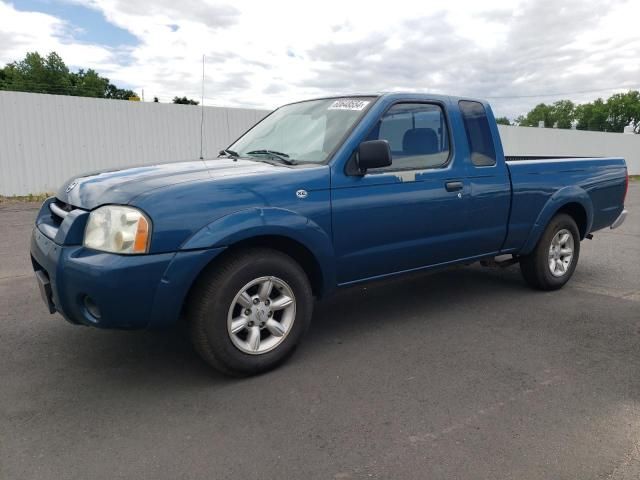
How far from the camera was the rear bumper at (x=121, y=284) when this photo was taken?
9.25 feet

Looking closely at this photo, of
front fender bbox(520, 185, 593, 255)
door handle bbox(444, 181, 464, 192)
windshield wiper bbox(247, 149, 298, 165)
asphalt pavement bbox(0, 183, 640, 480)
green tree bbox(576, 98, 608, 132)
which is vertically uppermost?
green tree bbox(576, 98, 608, 132)

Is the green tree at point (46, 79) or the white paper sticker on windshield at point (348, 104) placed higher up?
the green tree at point (46, 79)

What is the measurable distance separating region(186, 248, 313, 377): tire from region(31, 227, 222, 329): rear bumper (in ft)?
0.48

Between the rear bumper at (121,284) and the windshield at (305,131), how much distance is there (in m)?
1.21

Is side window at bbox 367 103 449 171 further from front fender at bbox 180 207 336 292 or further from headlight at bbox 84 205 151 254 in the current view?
headlight at bbox 84 205 151 254

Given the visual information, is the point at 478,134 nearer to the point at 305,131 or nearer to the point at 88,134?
the point at 305,131

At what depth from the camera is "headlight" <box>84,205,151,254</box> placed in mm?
2861

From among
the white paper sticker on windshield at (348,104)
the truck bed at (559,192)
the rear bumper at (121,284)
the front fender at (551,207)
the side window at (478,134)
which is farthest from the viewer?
the front fender at (551,207)

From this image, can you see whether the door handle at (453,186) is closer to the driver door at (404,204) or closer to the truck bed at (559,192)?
the driver door at (404,204)

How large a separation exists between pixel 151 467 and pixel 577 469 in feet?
6.47

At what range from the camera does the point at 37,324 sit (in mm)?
4250

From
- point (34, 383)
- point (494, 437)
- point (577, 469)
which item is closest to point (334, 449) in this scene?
point (494, 437)

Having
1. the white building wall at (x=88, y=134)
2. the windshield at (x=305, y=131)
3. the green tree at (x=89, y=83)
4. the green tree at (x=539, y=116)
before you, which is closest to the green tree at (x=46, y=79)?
the green tree at (x=89, y=83)

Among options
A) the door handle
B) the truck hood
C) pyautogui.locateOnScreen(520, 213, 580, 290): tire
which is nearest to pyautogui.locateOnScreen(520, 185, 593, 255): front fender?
pyautogui.locateOnScreen(520, 213, 580, 290): tire
